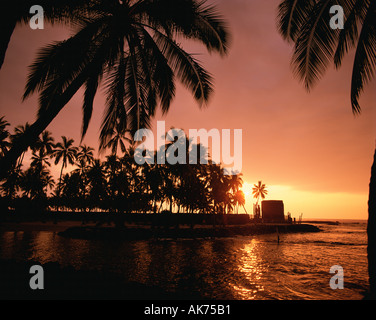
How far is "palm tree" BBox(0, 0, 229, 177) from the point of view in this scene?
682cm

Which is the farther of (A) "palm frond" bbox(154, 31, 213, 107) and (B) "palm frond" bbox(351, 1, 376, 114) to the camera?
(A) "palm frond" bbox(154, 31, 213, 107)

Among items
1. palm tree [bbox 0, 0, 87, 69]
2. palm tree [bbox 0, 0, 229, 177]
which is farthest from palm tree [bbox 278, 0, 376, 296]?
palm tree [bbox 0, 0, 87, 69]

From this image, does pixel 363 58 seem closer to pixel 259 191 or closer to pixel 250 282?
pixel 250 282

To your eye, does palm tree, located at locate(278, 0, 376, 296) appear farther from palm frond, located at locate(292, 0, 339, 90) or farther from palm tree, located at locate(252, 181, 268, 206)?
palm tree, located at locate(252, 181, 268, 206)

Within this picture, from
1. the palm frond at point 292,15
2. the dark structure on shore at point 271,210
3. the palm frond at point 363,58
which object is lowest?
the dark structure on shore at point 271,210

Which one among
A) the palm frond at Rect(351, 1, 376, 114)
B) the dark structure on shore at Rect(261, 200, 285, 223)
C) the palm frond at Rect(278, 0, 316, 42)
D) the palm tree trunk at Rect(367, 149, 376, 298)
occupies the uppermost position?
the palm frond at Rect(278, 0, 316, 42)

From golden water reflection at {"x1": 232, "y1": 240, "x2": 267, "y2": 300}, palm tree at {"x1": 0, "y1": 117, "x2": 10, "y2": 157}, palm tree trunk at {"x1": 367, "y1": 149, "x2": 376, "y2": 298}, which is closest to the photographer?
palm tree trunk at {"x1": 367, "y1": 149, "x2": 376, "y2": 298}

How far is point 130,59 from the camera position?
848 centimetres

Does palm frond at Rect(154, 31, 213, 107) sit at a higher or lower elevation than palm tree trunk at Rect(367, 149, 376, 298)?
higher

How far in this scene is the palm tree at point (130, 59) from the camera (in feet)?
22.4

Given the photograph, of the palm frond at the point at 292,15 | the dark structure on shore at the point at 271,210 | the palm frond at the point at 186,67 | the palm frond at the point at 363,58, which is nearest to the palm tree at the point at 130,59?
the palm frond at the point at 186,67

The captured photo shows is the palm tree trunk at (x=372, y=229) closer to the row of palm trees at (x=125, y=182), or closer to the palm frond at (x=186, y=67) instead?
the palm frond at (x=186, y=67)
